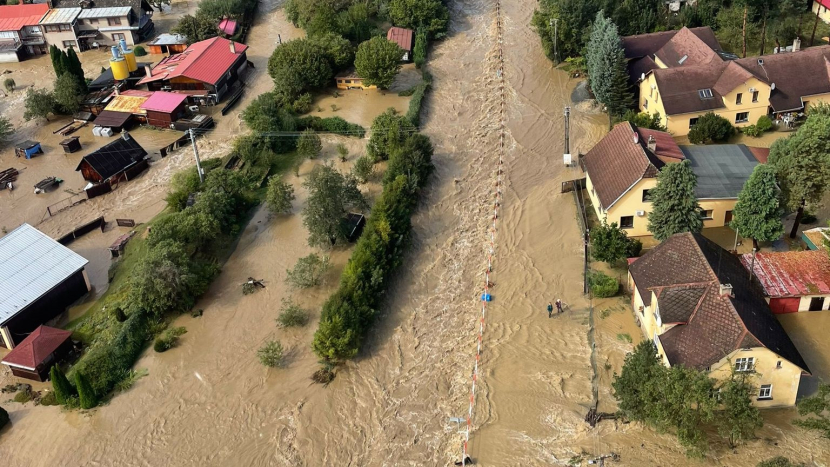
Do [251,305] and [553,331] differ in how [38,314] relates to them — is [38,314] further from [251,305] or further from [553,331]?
[553,331]

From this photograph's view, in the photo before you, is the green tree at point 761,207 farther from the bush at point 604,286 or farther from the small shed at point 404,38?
the small shed at point 404,38

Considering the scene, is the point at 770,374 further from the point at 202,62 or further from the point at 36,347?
the point at 202,62

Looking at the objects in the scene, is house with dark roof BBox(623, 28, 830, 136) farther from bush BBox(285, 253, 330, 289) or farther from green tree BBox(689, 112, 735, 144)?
bush BBox(285, 253, 330, 289)

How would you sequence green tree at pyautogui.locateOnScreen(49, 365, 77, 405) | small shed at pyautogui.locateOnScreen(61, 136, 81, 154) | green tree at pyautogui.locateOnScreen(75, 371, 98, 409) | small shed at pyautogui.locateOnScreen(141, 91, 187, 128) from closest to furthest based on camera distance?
green tree at pyautogui.locateOnScreen(75, 371, 98, 409)
green tree at pyautogui.locateOnScreen(49, 365, 77, 405)
small shed at pyautogui.locateOnScreen(61, 136, 81, 154)
small shed at pyautogui.locateOnScreen(141, 91, 187, 128)

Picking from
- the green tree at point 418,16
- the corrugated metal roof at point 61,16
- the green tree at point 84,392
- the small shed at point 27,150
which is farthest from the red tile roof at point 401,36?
the green tree at point 84,392

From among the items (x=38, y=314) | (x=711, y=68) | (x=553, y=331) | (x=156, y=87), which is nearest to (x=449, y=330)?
(x=553, y=331)

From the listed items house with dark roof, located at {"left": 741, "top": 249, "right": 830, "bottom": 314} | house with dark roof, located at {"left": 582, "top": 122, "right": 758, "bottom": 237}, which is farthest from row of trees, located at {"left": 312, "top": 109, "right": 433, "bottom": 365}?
house with dark roof, located at {"left": 741, "top": 249, "right": 830, "bottom": 314}
